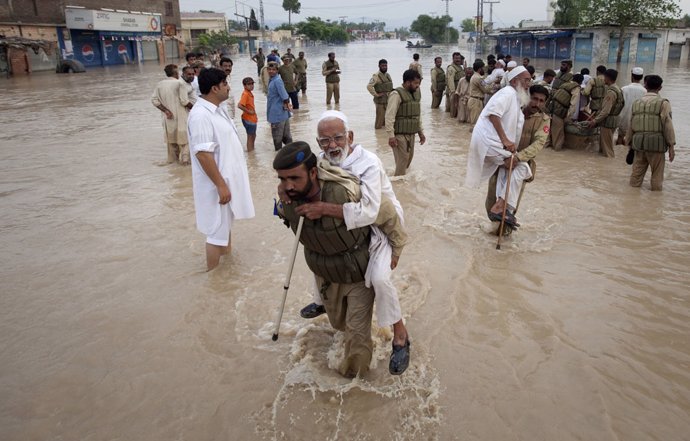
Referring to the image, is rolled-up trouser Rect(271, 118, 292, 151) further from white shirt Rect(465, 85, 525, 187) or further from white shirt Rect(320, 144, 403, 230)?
white shirt Rect(320, 144, 403, 230)

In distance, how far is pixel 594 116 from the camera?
862 cm

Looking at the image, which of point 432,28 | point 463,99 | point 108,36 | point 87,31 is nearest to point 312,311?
point 463,99

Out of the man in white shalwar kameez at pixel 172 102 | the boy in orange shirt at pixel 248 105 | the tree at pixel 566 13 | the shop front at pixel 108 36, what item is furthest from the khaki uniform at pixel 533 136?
the tree at pixel 566 13

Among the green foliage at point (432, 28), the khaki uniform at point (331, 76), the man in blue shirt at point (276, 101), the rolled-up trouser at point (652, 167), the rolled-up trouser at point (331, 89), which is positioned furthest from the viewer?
the green foliage at point (432, 28)

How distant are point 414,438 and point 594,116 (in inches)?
313

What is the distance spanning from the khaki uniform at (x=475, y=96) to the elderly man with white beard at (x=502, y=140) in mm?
6802

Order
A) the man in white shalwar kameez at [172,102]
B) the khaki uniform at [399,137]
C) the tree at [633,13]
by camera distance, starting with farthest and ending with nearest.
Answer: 1. the tree at [633,13]
2. the man in white shalwar kameez at [172,102]
3. the khaki uniform at [399,137]

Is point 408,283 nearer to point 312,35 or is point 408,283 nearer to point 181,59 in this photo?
point 181,59

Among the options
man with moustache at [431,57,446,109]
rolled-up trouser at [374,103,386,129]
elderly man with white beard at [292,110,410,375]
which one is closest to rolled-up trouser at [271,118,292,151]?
rolled-up trouser at [374,103,386,129]

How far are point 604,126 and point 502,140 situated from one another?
A: 16.2 ft

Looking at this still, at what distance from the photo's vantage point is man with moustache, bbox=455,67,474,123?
11767 mm

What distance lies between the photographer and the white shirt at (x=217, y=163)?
3.86 meters

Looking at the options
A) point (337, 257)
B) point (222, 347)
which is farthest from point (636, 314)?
point (222, 347)

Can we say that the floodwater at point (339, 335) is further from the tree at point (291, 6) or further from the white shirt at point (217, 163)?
the tree at point (291, 6)
